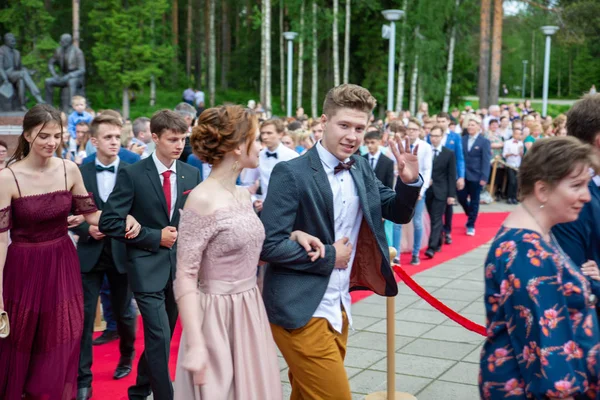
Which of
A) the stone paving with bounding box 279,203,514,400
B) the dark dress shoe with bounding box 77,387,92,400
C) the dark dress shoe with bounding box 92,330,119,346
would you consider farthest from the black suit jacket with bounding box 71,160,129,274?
the dark dress shoe with bounding box 92,330,119,346

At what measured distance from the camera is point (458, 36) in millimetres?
38594

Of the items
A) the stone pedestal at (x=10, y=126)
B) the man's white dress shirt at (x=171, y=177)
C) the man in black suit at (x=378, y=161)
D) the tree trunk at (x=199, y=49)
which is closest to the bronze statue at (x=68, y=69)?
the stone pedestal at (x=10, y=126)

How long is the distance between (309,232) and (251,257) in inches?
16.3

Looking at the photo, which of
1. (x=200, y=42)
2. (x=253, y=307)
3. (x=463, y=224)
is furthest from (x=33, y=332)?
(x=200, y=42)

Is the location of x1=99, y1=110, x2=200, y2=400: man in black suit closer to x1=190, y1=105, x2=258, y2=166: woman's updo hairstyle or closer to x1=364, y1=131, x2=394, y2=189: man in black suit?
x1=190, y1=105, x2=258, y2=166: woman's updo hairstyle

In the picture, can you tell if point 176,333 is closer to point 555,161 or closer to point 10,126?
point 555,161

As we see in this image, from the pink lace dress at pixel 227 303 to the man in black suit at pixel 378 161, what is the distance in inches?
256

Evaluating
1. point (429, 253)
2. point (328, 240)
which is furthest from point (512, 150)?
point (328, 240)

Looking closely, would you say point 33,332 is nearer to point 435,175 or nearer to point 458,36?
point 435,175

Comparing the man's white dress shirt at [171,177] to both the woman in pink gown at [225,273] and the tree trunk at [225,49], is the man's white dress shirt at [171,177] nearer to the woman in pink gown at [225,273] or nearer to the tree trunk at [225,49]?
the woman in pink gown at [225,273]

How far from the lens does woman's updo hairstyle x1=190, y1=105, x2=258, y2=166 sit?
3412mm

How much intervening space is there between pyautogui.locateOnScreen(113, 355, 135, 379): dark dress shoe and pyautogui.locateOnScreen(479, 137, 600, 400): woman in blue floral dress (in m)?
3.71

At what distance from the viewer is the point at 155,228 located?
16.4 ft

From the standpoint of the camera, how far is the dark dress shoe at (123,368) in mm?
5883
